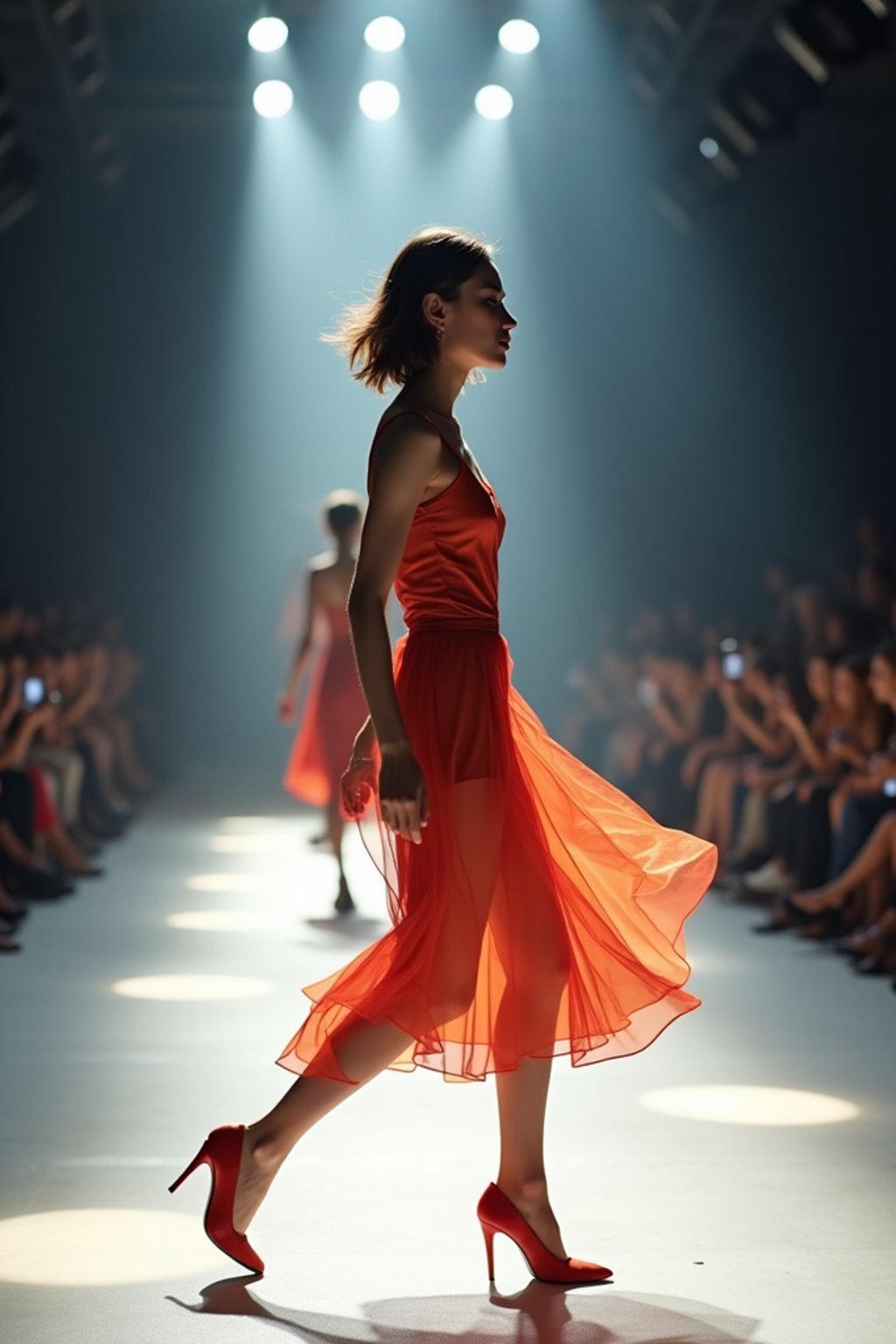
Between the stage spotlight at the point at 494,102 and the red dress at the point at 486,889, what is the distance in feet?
30.9

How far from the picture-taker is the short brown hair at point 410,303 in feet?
7.72

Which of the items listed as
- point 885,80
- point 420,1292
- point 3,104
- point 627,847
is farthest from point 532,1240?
point 885,80

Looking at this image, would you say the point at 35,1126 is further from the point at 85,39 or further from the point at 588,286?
the point at 588,286

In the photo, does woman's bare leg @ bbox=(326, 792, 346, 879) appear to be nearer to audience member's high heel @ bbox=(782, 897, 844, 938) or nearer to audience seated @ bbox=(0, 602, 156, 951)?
audience seated @ bbox=(0, 602, 156, 951)

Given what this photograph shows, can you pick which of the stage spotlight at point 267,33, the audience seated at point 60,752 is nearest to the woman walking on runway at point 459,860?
the audience seated at point 60,752

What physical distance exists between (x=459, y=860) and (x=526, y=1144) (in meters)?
0.38

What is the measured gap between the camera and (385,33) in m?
9.99

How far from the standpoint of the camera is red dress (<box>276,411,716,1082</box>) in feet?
7.34

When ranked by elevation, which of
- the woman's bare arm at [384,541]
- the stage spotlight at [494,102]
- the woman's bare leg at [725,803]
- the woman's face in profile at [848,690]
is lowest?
the woman's bare leg at [725,803]

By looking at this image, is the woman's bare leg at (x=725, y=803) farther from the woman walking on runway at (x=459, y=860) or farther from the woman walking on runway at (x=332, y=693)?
the woman walking on runway at (x=459, y=860)

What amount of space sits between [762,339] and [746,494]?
1077 mm

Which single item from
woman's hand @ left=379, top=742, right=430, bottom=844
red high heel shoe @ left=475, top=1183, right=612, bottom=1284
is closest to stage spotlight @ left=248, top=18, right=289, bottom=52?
woman's hand @ left=379, top=742, right=430, bottom=844

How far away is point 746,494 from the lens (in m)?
12.9

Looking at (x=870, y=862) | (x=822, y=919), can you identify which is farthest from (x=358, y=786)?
(x=822, y=919)
